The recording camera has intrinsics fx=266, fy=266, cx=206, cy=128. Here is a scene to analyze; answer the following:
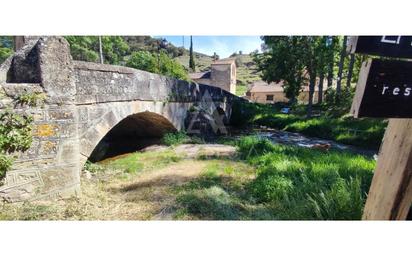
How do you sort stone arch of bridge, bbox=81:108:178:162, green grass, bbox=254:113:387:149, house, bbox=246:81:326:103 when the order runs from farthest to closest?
house, bbox=246:81:326:103
green grass, bbox=254:113:387:149
stone arch of bridge, bbox=81:108:178:162

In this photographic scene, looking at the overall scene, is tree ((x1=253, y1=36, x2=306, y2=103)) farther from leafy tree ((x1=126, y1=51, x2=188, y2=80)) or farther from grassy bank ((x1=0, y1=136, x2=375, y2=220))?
Answer: grassy bank ((x1=0, y1=136, x2=375, y2=220))

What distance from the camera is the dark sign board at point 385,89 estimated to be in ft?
5.21

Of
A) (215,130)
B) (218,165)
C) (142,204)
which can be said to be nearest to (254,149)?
(218,165)

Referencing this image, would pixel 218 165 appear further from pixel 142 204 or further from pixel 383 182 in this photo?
pixel 383 182

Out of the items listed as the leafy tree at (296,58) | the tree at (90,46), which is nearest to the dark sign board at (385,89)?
the leafy tree at (296,58)

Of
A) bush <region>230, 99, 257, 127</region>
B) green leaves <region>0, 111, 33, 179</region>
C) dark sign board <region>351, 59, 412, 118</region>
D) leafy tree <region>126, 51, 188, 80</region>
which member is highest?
leafy tree <region>126, 51, 188, 80</region>

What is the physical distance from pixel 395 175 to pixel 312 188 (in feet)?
7.45

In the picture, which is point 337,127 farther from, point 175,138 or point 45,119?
point 45,119

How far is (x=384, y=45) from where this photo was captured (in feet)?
5.15

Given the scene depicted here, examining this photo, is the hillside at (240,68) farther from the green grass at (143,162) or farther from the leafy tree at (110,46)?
the green grass at (143,162)

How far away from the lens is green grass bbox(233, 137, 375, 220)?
319cm

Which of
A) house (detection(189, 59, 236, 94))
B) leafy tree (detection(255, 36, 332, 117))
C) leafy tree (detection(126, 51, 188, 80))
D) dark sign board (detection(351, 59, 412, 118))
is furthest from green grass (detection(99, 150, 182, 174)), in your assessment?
house (detection(189, 59, 236, 94))

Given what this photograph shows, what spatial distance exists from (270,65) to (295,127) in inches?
237

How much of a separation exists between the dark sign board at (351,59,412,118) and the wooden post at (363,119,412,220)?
306 millimetres
